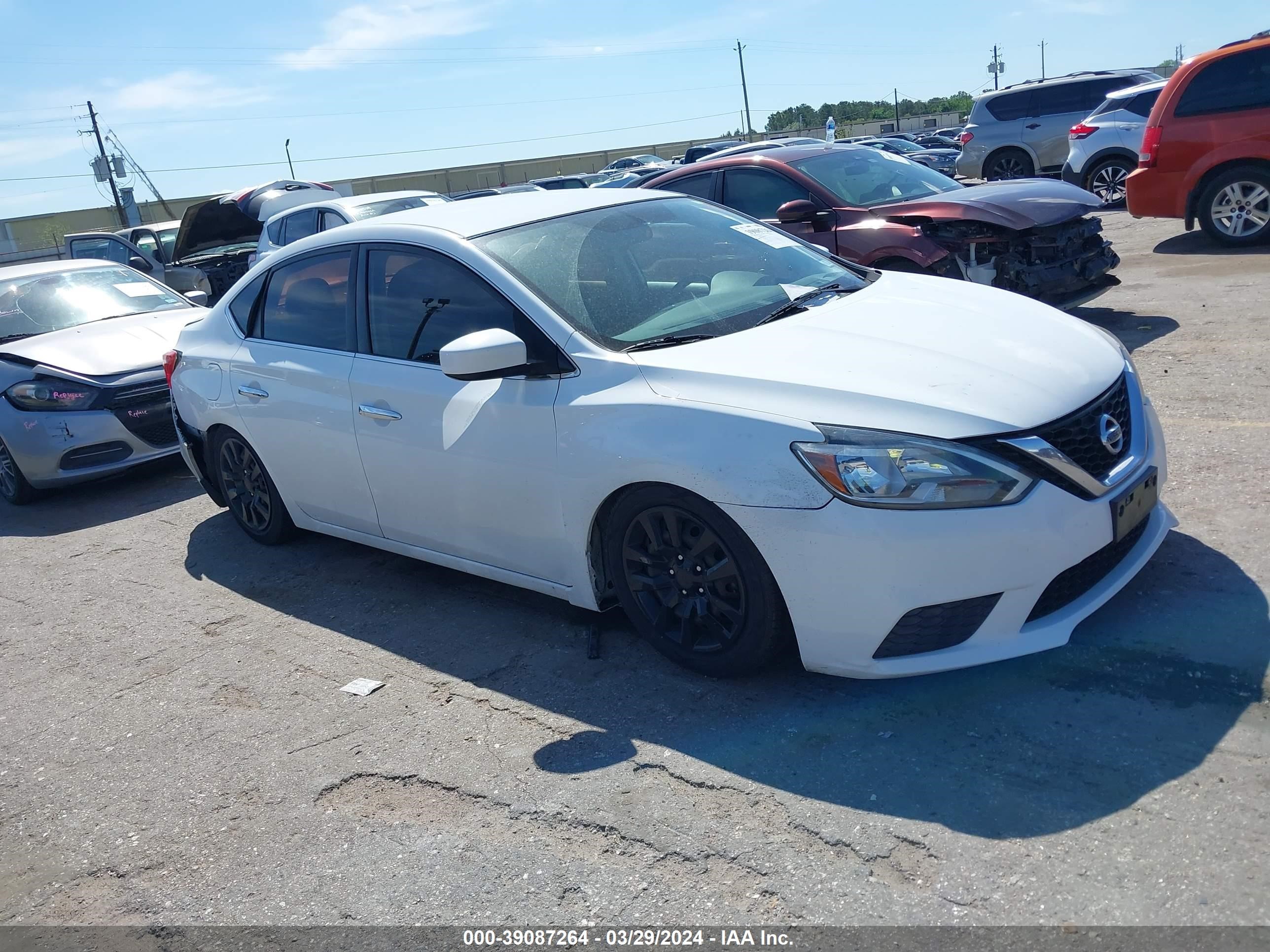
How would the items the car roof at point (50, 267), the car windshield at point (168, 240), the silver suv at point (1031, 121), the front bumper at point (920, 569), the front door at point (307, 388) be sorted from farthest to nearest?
the silver suv at point (1031, 121) < the car windshield at point (168, 240) < the car roof at point (50, 267) < the front door at point (307, 388) < the front bumper at point (920, 569)

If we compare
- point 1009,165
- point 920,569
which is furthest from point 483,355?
point 1009,165

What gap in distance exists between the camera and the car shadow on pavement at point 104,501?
7070 millimetres

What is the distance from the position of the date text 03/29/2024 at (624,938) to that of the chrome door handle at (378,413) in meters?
2.26

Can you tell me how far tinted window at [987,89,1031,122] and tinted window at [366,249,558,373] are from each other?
15.8 m

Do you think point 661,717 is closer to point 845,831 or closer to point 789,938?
point 845,831

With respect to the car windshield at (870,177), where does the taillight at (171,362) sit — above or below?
below

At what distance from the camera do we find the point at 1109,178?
50.5 ft

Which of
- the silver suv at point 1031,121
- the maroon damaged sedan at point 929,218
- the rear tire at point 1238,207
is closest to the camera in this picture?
the maroon damaged sedan at point 929,218

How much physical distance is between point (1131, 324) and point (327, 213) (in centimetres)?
797

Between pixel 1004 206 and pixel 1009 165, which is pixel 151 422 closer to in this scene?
pixel 1004 206

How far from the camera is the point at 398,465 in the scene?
4.45 meters

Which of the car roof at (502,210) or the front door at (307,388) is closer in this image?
the car roof at (502,210)

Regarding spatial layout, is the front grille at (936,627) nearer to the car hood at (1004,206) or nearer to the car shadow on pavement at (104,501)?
the car hood at (1004,206)

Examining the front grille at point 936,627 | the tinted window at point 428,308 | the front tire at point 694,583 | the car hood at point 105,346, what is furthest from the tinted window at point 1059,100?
the front grille at point 936,627
